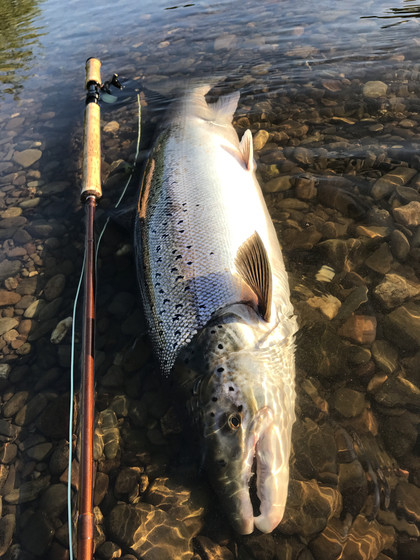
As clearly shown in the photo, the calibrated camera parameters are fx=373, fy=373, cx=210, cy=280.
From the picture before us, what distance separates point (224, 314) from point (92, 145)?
2605 mm

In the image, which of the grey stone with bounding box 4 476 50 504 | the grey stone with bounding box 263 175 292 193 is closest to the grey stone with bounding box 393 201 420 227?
the grey stone with bounding box 263 175 292 193

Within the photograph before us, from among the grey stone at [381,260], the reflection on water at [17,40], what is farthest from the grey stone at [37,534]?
the reflection on water at [17,40]

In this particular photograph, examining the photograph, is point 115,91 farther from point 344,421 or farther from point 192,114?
point 344,421

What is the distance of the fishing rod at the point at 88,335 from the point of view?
6.30 ft

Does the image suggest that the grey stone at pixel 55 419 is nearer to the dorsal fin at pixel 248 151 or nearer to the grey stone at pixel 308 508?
the grey stone at pixel 308 508

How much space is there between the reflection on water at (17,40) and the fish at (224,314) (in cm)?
607

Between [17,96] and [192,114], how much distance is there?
4729mm

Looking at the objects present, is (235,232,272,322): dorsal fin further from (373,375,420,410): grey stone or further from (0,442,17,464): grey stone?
(0,442,17,464): grey stone

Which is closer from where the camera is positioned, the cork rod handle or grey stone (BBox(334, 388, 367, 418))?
grey stone (BBox(334, 388, 367, 418))

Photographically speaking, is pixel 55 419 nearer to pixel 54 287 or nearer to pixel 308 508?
pixel 54 287

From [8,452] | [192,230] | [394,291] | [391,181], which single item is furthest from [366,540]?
[391,181]

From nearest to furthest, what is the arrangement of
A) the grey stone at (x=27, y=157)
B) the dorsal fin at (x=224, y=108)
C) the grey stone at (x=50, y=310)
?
the grey stone at (x=50, y=310), the dorsal fin at (x=224, y=108), the grey stone at (x=27, y=157)

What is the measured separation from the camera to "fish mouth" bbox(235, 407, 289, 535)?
7.24 feet

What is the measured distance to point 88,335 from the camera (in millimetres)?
2699
